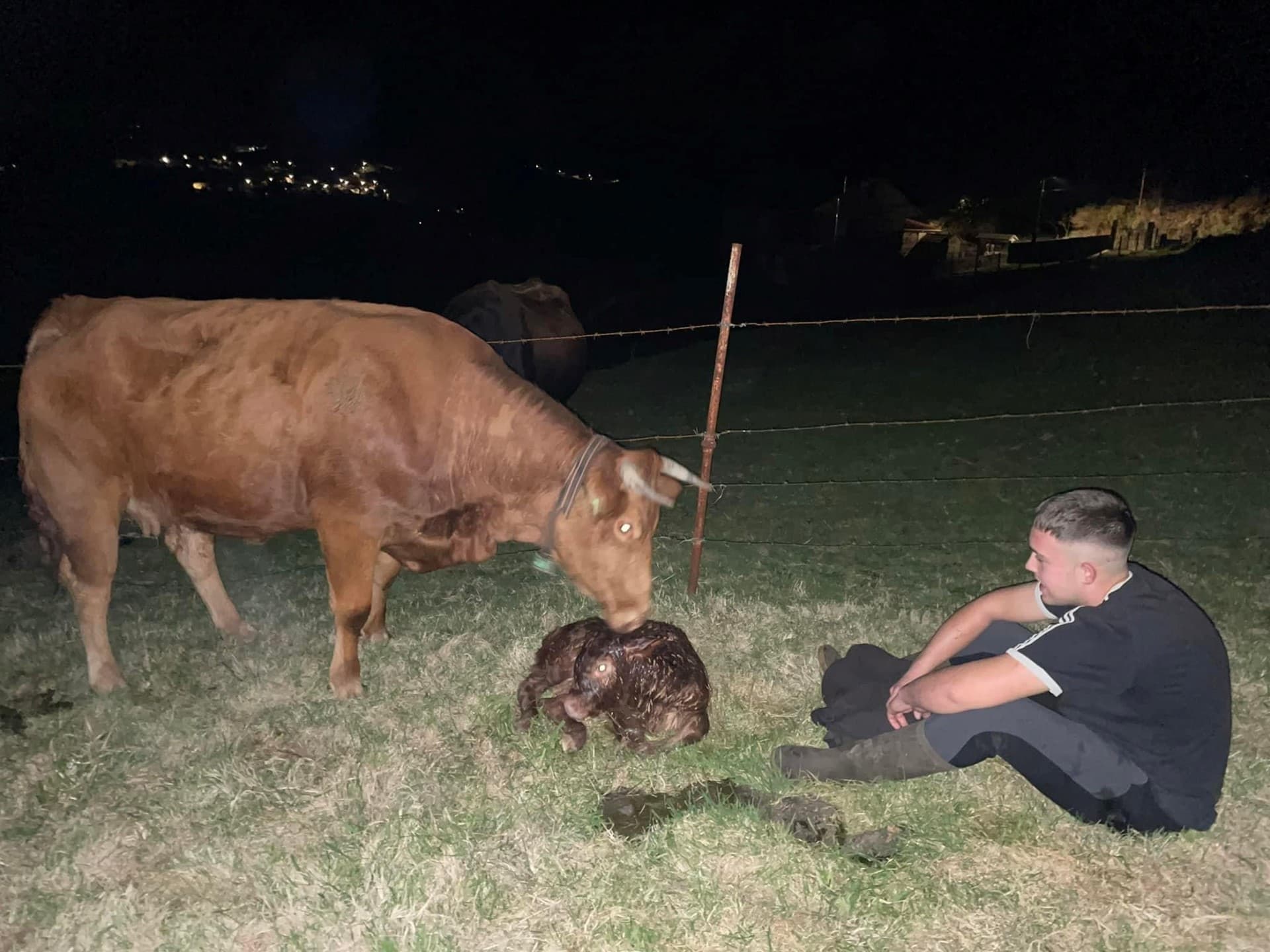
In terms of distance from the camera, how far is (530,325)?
1151cm

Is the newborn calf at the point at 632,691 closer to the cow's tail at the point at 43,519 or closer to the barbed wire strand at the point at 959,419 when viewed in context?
the barbed wire strand at the point at 959,419

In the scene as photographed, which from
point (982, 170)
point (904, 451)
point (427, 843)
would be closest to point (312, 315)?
point (427, 843)

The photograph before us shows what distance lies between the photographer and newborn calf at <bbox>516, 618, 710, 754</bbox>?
3561 millimetres

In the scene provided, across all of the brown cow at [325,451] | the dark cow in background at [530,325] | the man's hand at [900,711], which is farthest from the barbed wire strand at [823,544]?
the dark cow in background at [530,325]

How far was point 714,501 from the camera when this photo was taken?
7523 millimetres

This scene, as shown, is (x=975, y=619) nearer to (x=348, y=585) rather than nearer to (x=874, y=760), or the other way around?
(x=874, y=760)

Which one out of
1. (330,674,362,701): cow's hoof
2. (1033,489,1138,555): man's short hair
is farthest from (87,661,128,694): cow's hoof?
(1033,489,1138,555): man's short hair

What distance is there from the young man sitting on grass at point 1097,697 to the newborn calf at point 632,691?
0.82m

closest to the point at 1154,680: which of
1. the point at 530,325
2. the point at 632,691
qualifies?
the point at 632,691

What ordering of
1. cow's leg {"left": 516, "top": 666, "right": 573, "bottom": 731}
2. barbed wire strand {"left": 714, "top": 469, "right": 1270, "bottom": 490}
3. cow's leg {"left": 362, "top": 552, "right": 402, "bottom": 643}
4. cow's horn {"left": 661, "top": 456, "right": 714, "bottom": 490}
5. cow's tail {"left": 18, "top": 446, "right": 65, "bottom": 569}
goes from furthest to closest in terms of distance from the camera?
barbed wire strand {"left": 714, "top": 469, "right": 1270, "bottom": 490}
cow's leg {"left": 362, "top": 552, "right": 402, "bottom": 643}
cow's tail {"left": 18, "top": 446, "right": 65, "bottom": 569}
cow's horn {"left": 661, "top": 456, "right": 714, "bottom": 490}
cow's leg {"left": 516, "top": 666, "right": 573, "bottom": 731}

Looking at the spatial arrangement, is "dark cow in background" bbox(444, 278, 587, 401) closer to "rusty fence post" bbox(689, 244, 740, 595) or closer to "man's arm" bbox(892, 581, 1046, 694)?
"rusty fence post" bbox(689, 244, 740, 595)

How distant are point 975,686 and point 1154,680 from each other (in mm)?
521

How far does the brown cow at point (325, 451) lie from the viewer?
3934 millimetres

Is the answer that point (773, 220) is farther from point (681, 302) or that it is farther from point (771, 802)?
point (771, 802)
